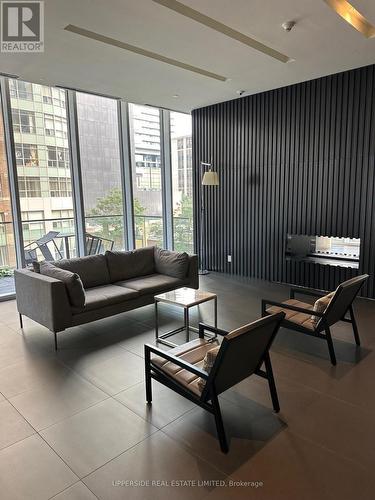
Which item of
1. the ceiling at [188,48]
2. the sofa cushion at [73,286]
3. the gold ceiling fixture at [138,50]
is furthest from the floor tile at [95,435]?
the gold ceiling fixture at [138,50]

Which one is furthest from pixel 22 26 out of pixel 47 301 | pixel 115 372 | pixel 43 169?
pixel 115 372

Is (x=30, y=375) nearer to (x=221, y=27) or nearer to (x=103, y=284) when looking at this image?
(x=103, y=284)

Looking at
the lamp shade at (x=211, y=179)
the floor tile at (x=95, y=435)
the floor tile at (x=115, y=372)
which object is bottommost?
the floor tile at (x=95, y=435)

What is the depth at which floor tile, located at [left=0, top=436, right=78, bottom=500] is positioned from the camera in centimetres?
188

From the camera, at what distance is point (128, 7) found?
307 centimetres

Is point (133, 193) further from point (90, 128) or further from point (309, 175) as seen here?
point (309, 175)

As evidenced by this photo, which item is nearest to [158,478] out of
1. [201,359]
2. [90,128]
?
[201,359]

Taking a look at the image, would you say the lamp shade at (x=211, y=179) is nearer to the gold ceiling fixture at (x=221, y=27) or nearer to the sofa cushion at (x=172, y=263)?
the sofa cushion at (x=172, y=263)

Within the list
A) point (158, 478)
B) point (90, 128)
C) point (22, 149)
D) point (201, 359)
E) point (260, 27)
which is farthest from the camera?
point (90, 128)

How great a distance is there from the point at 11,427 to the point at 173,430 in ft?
3.68

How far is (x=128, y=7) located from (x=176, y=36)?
702 mm

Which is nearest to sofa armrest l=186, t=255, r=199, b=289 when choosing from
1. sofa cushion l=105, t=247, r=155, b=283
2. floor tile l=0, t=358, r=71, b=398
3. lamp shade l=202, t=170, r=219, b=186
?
sofa cushion l=105, t=247, r=155, b=283

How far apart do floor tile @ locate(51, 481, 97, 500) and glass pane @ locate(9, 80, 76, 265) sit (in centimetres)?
438

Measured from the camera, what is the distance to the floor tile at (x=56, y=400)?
2.52 m
